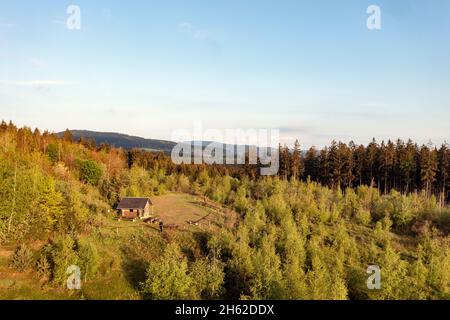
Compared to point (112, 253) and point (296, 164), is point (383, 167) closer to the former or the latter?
point (296, 164)

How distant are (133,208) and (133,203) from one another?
1393 mm

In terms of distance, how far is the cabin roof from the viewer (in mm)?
56062

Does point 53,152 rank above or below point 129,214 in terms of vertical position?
above


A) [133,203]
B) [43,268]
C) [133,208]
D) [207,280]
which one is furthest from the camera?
[133,203]

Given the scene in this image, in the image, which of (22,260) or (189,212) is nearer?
(22,260)

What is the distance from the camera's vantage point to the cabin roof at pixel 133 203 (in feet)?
184

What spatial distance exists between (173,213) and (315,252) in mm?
29141

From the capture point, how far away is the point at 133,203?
56.9 m

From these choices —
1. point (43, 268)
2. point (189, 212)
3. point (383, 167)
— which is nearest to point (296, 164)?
point (383, 167)

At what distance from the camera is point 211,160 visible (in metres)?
135

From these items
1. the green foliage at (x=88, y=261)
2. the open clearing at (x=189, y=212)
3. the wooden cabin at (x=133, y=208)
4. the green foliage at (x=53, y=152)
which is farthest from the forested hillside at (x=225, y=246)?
the green foliage at (x=53, y=152)

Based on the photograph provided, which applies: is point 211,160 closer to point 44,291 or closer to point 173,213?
point 173,213

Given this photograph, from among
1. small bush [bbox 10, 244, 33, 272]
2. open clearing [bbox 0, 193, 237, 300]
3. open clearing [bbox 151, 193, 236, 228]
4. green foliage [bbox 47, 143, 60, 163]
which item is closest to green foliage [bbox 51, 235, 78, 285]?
open clearing [bbox 0, 193, 237, 300]
